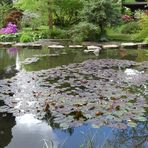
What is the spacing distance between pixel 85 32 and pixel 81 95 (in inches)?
389

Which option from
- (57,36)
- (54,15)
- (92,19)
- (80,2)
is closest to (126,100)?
(92,19)

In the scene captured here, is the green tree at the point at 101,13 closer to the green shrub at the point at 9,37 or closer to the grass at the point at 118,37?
the grass at the point at 118,37

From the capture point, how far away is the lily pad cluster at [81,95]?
5.41 meters

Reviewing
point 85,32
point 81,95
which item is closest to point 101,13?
point 85,32

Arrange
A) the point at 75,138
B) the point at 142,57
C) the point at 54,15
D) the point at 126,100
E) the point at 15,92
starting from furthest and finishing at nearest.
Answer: the point at 54,15 < the point at 142,57 < the point at 15,92 < the point at 126,100 < the point at 75,138

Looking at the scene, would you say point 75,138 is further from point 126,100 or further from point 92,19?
point 92,19

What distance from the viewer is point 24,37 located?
17.2m

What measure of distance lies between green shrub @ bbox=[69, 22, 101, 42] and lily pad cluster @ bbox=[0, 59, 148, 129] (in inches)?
252

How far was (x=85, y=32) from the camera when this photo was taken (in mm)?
16234

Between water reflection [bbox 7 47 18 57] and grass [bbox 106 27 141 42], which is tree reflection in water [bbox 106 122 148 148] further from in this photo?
grass [bbox 106 27 141 42]

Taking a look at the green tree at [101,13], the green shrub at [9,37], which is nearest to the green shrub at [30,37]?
the green shrub at [9,37]

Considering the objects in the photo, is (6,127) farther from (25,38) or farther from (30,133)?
(25,38)

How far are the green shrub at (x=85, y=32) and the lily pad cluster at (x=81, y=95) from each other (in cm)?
640

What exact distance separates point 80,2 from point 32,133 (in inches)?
585
